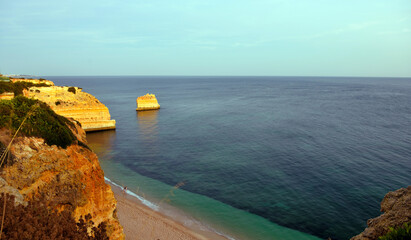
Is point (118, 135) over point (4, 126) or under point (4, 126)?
under

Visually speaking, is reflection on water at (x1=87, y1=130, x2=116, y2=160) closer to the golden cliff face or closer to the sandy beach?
the golden cliff face

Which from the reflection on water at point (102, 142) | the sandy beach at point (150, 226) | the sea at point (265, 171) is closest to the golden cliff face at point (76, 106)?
the reflection on water at point (102, 142)

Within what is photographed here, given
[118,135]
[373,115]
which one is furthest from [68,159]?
[373,115]

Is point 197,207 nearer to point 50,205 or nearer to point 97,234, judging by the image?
point 97,234

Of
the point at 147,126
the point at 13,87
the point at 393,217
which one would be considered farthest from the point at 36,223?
the point at 147,126

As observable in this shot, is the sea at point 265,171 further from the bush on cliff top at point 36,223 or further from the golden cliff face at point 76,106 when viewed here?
the bush on cliff top at point 36,223

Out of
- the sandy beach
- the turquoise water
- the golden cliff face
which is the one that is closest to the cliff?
the golden cliff face

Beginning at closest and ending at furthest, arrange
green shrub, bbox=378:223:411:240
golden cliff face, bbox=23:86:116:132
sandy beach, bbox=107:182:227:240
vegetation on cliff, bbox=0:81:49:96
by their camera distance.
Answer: green shrub, bbox=378:223:411:240 → sandy beach, bbox=107:182:227:240 → vegetation on cliff, bbox=0:81:49:96 → golden cliff face, bbox=23:86:116:132
